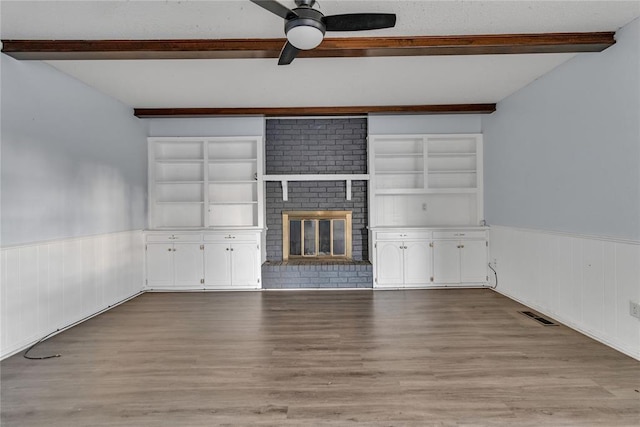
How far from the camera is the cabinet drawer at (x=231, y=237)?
187 inches

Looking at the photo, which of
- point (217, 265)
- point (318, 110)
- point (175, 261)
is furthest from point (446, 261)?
point (175, 261)

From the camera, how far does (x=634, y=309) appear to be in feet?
8.39

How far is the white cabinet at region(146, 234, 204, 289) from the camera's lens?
475 cm

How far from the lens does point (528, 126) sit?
3873 millimetres

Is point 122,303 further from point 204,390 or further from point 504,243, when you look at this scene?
point 504,243

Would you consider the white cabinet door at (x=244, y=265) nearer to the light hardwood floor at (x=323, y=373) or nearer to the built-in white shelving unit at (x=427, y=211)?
the light hardwood floor at (x=323, y=373)

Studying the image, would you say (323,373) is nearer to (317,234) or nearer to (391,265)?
(391,265)

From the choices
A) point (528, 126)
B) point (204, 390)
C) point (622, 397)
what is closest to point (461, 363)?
point (622, 397)

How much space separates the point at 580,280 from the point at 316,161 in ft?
11.7

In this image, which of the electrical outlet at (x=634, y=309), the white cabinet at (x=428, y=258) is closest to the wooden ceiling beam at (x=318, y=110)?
the white cabinet at (x=428, y=258)

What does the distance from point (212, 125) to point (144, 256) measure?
7.05 ft

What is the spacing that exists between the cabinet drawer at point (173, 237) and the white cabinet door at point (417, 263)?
9.77 ft

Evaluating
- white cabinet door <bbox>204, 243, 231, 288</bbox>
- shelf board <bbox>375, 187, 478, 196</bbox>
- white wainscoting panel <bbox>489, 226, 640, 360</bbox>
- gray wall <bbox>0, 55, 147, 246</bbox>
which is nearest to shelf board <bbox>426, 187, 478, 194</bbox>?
shelf board <bbox>375, 187, 478, 196</bbox>

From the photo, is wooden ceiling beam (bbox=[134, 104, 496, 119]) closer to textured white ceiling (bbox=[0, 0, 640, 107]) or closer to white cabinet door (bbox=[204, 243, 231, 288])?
textured white ceiling (bbox=[0, 0, 640, 107])
